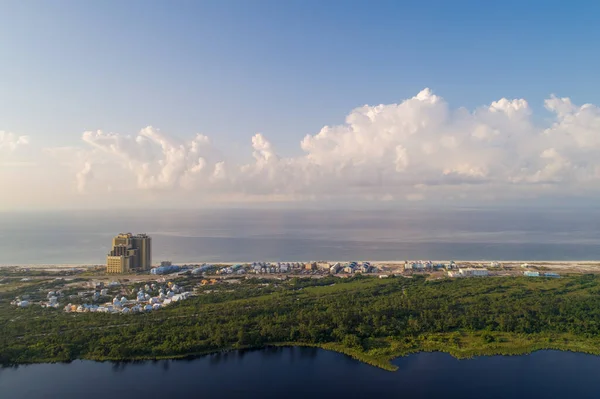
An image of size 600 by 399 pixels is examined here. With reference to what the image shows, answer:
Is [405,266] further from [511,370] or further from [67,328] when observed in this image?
[67,328]

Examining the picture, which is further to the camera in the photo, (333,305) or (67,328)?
(333,305)

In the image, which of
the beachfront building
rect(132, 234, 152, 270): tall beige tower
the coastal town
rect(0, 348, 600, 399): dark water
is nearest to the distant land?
the coastal town

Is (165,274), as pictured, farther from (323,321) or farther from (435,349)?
(435,349)

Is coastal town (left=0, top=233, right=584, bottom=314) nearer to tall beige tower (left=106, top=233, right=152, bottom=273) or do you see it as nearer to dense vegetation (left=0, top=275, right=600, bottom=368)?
tall beige tower (left=106, top=233, right=152, bottom=273)

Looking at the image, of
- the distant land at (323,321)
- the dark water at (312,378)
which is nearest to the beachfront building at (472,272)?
the distant land at (323,321)

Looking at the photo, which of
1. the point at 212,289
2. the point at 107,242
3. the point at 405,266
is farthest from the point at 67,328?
the point at 107,242

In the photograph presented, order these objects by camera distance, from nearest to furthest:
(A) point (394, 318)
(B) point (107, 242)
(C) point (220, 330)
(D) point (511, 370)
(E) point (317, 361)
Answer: (D) point (511, 370)
(E) point (317, 361)
(C) point (220, 330)
(A) point (394, 318)
(B) point (107, 242)

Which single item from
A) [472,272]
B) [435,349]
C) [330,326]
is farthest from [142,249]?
[472,272]
